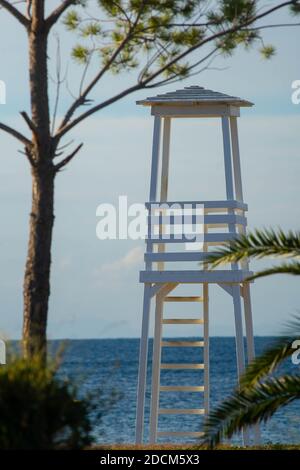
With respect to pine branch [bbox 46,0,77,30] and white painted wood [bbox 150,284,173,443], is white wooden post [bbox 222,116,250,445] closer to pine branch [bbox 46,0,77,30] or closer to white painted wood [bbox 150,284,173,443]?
white painted wood [bbox 150,284,173,443]

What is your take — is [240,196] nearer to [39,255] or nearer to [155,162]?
[155,162]

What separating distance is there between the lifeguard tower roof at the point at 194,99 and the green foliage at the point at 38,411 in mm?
7283

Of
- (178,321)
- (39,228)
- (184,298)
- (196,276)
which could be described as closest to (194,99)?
(196,276)

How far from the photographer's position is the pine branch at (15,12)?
1364 centimetres

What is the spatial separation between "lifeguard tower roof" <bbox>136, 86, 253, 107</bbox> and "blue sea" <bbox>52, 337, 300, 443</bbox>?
3.16 metres

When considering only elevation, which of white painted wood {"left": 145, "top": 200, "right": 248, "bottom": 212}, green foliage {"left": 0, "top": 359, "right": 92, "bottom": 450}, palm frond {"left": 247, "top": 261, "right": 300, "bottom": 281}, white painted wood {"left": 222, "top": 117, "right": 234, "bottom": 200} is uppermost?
white painted wood {"left": 222, "top": 117, "right": 234, "bottom": 200}

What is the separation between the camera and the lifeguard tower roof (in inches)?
623

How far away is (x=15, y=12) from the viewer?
45.0 feet

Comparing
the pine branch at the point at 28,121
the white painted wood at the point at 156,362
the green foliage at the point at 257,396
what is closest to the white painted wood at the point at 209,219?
the white painted wood at the point at 156,362

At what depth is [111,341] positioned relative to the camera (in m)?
83.4

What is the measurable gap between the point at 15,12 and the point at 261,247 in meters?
4.30

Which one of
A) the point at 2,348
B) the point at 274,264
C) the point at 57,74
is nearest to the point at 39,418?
the point at 2,348

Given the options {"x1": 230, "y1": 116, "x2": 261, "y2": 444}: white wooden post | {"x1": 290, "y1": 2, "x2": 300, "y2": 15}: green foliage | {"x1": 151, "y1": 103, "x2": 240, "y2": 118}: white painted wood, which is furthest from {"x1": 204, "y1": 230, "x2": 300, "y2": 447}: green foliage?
{"x1": 151, "y1": 103, "x2": 240, "y2": 118}: white painted wood

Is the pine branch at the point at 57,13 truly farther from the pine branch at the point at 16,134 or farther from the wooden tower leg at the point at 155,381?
the wooden tower leg at the point at 155,381
